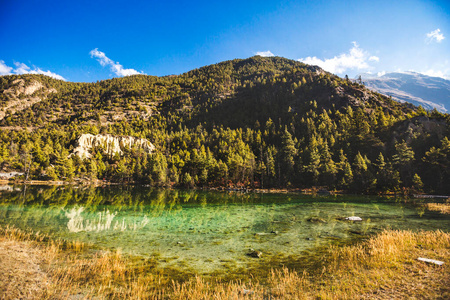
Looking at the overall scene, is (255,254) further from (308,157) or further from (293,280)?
(308,157)

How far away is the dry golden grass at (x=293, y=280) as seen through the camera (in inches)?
370

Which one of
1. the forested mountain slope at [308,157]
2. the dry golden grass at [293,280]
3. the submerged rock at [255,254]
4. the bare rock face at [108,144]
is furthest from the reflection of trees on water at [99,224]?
the bare rock face at [108,144]

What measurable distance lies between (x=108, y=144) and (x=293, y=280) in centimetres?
15258

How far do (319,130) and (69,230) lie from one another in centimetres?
12687

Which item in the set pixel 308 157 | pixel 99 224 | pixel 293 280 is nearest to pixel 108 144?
pixel 308 157

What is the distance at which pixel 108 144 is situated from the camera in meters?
139

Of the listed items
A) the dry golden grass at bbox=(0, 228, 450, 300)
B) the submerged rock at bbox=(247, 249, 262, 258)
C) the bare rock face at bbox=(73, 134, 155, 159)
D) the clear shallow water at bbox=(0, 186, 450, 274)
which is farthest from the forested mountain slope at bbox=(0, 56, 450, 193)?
the submerged rock at bbox=(247, 249, 262, 258)

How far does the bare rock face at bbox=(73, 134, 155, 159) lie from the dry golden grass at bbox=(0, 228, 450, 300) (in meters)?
133

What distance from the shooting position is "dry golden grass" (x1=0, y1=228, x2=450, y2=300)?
9.40 metres

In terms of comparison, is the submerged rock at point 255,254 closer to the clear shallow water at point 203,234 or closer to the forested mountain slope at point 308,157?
the clear shallow water at point 203,234

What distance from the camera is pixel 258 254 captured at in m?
16.9

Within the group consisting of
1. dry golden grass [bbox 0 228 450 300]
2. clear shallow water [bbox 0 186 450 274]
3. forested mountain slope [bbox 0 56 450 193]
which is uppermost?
forested mountain slope [bbox 0 56 450 193]

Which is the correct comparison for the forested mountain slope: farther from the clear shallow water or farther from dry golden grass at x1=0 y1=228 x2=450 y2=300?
dry golden grass at x1=0 y1=228 x2=450 y2=300

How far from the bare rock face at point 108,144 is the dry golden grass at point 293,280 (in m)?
133
